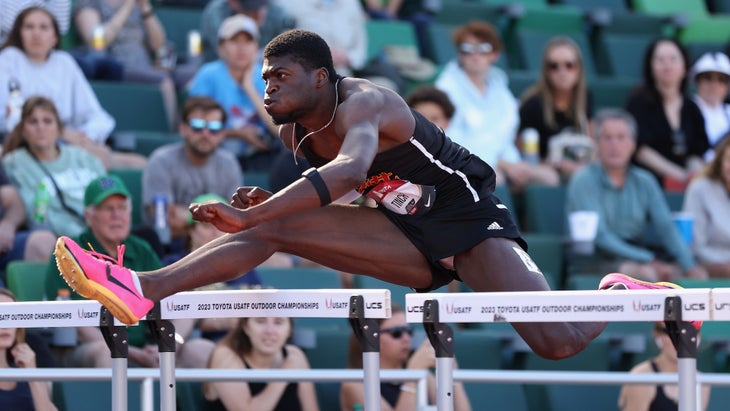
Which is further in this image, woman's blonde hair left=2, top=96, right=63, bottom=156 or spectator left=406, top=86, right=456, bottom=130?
spectator left=406, top=86, right=456, bottom=130

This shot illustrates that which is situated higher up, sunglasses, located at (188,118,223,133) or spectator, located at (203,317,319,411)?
sunglasses, located at (188,118,223,133)

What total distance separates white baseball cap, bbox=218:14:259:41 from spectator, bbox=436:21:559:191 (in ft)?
4.90

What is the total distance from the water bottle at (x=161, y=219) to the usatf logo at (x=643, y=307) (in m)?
4.31

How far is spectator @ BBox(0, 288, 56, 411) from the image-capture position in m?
6.43

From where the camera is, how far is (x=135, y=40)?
9844 millimetres

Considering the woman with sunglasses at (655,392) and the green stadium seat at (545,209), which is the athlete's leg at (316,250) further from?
the green stadium seat at (545,209)

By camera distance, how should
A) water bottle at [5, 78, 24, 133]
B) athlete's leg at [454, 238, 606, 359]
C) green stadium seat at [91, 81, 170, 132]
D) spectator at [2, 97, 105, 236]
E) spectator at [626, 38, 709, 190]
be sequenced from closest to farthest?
athlete's leg at [454, 238, 606, 359]
spectator at [2, 97, 105, 236]
water bottle at [5, 78, 24, 133]
green stadium seat at [91, 81, 170, 132]
spectator at [626, 38, 709, 190]

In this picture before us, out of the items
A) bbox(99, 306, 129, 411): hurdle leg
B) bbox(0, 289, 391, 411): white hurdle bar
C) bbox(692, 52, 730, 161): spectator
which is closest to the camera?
bbox(0, 289, 391, 411): white hurdle bar

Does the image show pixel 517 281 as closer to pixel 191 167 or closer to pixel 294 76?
pixel 294 76

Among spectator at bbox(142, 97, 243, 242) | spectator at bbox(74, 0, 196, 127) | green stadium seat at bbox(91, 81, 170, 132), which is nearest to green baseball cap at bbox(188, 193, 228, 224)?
spectator at bbox(142, 97, 243, 242)

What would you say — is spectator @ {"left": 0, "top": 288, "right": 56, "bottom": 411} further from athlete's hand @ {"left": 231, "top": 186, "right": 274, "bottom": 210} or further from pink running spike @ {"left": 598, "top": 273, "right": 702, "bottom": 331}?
pink running spike @ {"left": 598, "top": 273, "right": 702, "bottom": 331}

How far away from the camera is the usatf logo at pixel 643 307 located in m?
4.15

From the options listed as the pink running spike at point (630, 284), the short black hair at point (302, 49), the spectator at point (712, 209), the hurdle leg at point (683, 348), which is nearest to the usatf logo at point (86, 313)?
the short black hair at point (302, 49)

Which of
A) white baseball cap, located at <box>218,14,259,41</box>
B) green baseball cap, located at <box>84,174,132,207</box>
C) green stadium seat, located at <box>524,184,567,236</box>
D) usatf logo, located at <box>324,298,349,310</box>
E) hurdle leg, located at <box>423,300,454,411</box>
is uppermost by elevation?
white baseball cap, located at <box>218,14,259,41</box>
